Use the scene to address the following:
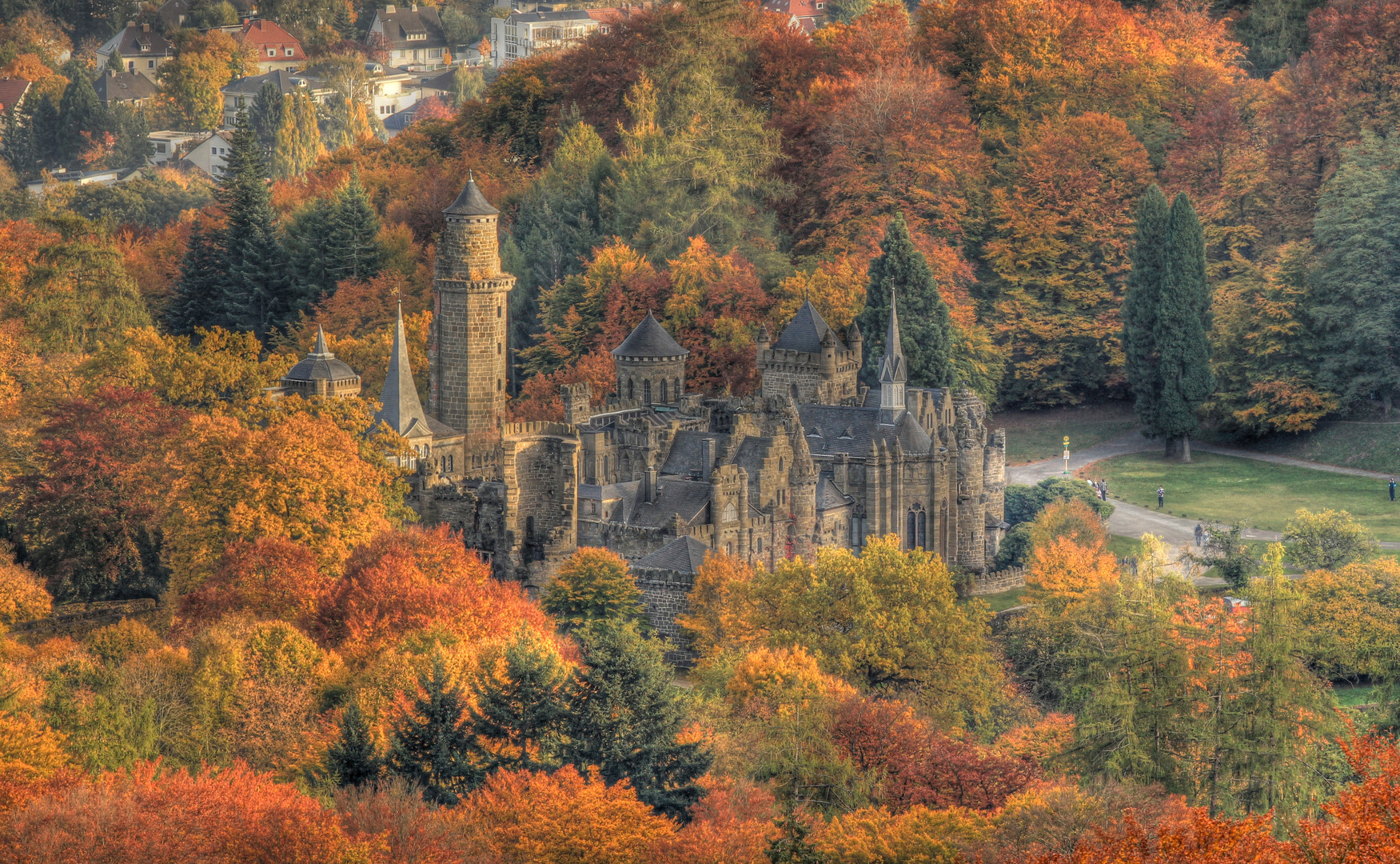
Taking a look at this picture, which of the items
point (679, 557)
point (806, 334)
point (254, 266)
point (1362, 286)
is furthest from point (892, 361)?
point (254, 266)

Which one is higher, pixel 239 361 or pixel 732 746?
pixel 239 361

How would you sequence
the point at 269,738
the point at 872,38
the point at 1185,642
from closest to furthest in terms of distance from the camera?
the point at 1185,642 < the point at 269,738 < the point at 872,38

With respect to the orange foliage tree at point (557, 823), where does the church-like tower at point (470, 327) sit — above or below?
above

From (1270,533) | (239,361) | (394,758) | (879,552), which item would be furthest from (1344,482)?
(394,758)

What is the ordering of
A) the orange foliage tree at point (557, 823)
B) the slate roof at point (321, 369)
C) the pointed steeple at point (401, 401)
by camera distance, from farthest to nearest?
the slate roof at point (321, 369) → the pointed steeple at point (401, 401) → the orange foliage tree at point (557, 823)

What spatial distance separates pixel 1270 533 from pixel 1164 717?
30546mm

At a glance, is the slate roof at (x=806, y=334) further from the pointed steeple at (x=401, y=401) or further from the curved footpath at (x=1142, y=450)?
the pointed steeple at (x=401, y=401)

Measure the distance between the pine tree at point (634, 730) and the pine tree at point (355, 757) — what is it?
Answer: 489 cm

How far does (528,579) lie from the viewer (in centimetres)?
8562

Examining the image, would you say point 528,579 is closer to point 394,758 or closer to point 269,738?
point 269,738

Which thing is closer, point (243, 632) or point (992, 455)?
point (243, 632)

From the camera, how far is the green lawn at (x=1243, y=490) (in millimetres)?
94688

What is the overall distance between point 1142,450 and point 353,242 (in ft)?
137

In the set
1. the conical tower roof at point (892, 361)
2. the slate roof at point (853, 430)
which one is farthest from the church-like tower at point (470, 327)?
the conical tower roof at point (892, 361)
